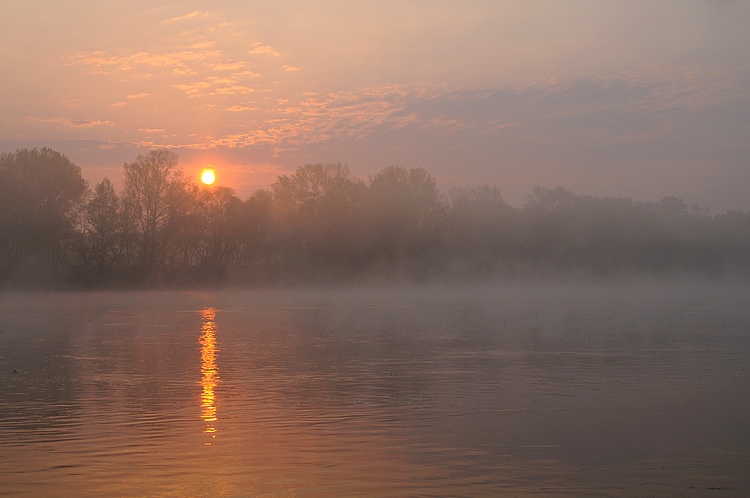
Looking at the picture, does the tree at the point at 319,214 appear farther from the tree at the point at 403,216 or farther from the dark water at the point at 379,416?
the dark water at the point at 379,416

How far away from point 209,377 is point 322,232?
223 feet

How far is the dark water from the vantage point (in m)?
9.05

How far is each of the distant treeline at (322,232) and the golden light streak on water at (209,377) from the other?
48802 mm

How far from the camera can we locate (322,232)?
8531 centimetres

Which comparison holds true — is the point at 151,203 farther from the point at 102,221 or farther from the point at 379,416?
the point at 379,416

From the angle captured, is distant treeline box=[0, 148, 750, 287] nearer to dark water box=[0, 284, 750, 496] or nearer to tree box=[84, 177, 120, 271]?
tree box=[84, 177, 120, 271]

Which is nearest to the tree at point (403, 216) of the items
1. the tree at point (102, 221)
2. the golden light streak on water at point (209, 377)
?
the tree at point (102, 221)

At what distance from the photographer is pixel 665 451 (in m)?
10.3

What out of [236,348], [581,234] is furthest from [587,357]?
[581,234]

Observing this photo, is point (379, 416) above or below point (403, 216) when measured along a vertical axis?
below

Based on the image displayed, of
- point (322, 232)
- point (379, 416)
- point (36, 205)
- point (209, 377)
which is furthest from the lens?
point (322, 232)

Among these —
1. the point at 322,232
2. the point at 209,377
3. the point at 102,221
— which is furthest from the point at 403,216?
the point at 209,377

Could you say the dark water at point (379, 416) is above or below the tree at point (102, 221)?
below

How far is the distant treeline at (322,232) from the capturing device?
7494cm
